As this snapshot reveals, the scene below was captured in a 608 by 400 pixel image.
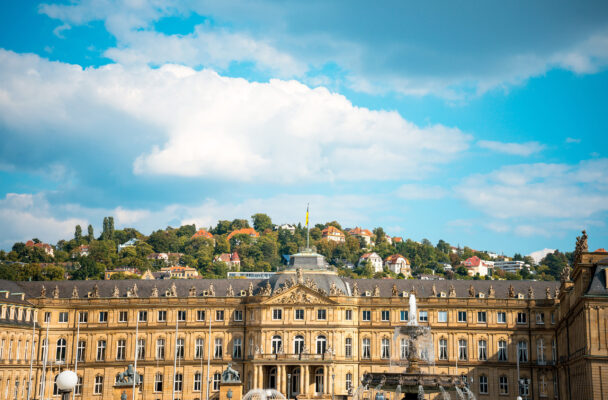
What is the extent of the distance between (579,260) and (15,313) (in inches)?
2958

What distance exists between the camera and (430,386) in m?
55.1

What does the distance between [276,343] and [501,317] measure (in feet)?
107

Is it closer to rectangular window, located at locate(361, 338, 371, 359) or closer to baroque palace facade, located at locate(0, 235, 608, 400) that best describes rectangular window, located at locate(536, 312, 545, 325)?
baroque palace facade, located at locate(0, 235, 608, 400)

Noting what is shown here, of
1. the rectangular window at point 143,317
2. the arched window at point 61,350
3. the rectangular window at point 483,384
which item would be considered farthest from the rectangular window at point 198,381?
the rectangular window at point 483,384

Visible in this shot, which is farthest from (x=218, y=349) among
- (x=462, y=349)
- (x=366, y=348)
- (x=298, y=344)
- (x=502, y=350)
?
(x=502, y=350)

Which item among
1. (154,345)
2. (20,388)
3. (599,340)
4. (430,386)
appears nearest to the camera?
(430,386)

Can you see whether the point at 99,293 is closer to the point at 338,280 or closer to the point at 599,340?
the point at 338,280

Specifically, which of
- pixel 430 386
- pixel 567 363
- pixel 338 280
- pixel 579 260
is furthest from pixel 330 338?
pixel 430 386

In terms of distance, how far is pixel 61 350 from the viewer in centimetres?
11844

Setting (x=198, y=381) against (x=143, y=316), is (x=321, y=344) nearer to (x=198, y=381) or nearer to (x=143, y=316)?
(x=198, y=381)

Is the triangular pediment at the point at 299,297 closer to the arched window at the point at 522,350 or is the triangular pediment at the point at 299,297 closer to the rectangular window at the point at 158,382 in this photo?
the rectangular window at the point at 158,382

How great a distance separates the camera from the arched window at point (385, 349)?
377 ft

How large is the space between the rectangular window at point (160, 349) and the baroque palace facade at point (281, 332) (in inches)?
5.8

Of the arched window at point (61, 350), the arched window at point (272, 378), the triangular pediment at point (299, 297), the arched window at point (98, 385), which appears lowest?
the arched window at point (98, 385)
